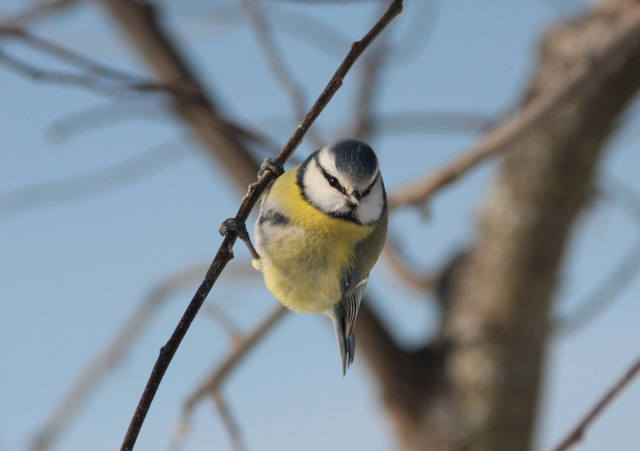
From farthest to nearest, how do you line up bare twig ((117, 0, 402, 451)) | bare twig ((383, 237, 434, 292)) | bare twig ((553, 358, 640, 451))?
1. bare twig ((383, 237, 434, 292))
2. bare twig ((553, 358, 640, 451))
3. bare twig ((117, 0, 402, 451))

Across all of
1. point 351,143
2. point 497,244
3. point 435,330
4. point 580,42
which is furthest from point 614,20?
point 351,143

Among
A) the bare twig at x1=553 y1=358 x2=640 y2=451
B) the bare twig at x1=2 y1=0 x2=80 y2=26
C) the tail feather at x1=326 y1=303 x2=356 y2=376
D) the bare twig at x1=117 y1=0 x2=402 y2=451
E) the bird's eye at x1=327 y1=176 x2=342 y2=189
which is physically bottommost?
the bare twig at x1=553 y1=358 x2=640 y2=451

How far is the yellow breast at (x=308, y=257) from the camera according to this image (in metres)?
1.08

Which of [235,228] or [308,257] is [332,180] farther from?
[235,228]

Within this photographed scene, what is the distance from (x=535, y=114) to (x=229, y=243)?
101 centimetres

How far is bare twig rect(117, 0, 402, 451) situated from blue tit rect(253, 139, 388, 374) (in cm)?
26

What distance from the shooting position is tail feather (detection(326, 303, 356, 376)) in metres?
1.06

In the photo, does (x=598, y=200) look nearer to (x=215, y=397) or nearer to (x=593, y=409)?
(x=215, y=397)

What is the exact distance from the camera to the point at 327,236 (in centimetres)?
111

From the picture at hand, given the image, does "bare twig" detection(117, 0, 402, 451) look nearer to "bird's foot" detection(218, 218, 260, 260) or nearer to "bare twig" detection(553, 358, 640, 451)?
"bird's foot" detection(218, 218, 260, 260)

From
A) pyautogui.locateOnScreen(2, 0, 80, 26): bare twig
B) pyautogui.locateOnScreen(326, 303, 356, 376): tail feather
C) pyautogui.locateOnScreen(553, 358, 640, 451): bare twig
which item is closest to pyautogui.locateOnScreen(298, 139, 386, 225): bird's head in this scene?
pyautogui.locateOnScreen(326, 303, 356, 376): tail feather

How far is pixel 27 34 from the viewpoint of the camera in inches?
50.1

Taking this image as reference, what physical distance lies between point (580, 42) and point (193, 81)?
145 centimetres

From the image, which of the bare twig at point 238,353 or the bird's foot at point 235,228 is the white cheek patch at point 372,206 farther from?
the bare twig at point 238,353
